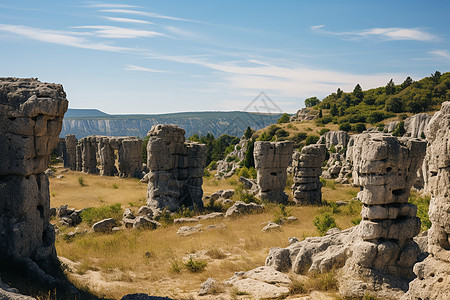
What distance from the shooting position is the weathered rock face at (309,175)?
70.9 feet

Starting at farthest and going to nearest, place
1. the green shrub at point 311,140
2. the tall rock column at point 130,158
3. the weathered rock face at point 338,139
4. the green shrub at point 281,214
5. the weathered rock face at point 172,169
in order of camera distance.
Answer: the green shrub at point 311,140, the weathered rock face at point 338,139, the tall rock column at point 130,158, the weathered rock face at point 172,169, the green shrub at point 281,214

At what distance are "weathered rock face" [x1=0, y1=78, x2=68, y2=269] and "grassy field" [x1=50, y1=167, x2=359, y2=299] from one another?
162 cm

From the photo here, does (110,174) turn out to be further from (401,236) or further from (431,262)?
(431,262)

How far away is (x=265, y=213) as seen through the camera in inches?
742

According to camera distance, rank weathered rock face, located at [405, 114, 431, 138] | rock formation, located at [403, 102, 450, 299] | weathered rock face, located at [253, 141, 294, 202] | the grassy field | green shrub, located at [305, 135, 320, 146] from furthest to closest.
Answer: green shrub, located at [305, 135, 320, 146] < weathered rock face, located at [405, 114, 431, 138] < weathered rock face, located at [253, 141, 294, 202] < the grassy field < rock formation, located at [403, 102, 450, 299]

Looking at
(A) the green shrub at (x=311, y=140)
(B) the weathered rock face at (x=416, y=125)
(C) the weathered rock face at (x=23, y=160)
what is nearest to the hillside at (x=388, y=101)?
(A) the green shrub at (x=311, y=140)

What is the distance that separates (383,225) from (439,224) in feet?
10.5

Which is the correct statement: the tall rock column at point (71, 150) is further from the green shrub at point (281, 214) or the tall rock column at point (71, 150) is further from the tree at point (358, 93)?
the tree at point (358, 93)

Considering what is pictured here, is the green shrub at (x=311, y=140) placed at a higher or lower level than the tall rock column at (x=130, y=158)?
higher

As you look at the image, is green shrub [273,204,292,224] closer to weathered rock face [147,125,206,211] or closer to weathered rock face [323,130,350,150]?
weathered rock face [147,125,206,211]

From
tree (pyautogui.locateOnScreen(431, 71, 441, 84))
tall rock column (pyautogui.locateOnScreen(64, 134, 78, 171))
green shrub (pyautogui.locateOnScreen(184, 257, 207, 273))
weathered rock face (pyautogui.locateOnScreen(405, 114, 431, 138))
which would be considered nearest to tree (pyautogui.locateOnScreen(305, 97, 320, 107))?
tree (pyautogui.locateOnScreen(431, 71, 441, 84))

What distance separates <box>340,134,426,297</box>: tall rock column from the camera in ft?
28.9

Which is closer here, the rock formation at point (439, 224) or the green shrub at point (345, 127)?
the rock formation at point (439, 224)

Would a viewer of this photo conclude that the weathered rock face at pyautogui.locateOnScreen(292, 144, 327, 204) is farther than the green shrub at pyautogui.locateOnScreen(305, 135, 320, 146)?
No
